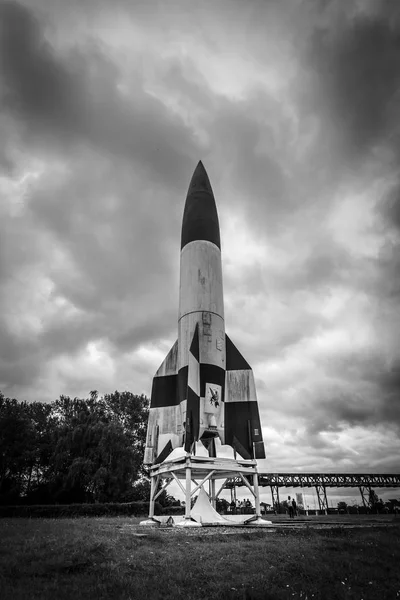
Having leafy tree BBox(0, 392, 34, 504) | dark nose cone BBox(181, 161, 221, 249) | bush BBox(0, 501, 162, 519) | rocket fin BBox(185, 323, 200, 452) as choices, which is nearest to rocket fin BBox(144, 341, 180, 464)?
rocket fin BBox(185, 323, 200, 452)

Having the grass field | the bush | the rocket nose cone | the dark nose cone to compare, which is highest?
the rocket nose cone

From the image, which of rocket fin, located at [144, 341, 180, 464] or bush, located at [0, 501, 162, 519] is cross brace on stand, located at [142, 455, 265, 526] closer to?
rocket fin, located at [144, 341, 180, 464]

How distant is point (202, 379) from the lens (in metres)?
15.7

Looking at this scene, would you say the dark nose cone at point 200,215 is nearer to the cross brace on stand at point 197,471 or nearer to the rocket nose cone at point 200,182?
the rocket nose cone at point 200,182

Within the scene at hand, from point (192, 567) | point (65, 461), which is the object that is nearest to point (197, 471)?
point (192, 567)

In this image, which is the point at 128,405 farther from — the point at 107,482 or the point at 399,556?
the point at 399,556

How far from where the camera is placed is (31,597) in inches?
189

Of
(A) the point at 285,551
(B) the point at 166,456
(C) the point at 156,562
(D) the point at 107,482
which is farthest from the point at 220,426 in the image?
(D) the point at 107,482

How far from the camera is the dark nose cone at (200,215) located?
18.9 metres

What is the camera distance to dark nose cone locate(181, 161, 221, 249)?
1892 cm

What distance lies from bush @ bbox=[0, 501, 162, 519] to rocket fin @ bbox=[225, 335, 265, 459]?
1460 centimetres

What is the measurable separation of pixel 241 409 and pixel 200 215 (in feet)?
31.3

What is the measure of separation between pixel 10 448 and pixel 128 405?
44.3 ft

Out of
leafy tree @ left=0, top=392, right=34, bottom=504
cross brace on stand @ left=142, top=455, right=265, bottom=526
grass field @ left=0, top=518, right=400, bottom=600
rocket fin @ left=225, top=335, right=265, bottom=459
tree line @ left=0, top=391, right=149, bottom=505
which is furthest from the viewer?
leafy tree @ left=0, top=392, right=34, bottom=504
